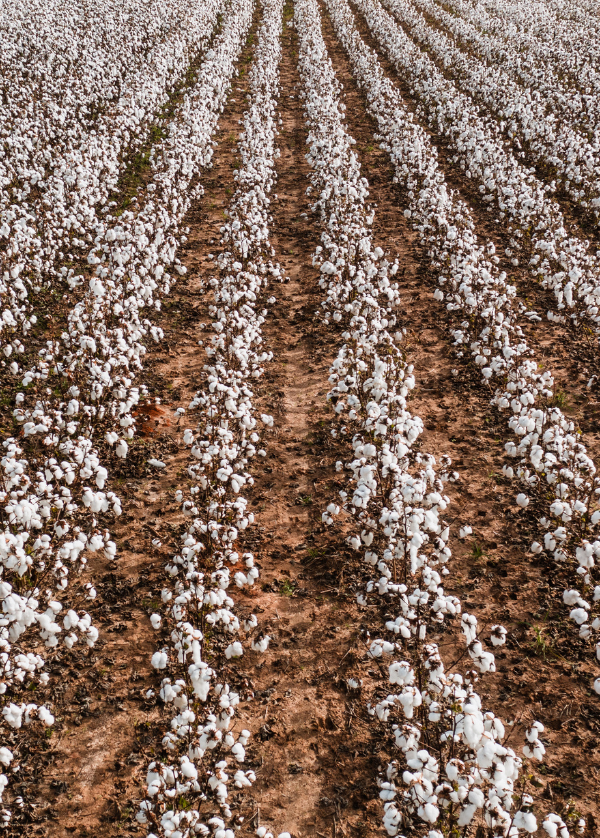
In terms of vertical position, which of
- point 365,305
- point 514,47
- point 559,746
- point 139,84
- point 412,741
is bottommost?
point 559,746

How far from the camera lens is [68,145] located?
17578 mm

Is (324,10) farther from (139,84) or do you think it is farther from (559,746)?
(559,746)

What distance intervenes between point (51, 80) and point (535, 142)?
17.5 meters

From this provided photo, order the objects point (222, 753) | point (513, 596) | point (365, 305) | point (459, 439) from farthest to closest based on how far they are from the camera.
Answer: point (365, 305)
point (459, 439)
point (513, 596)
point (222, 753)

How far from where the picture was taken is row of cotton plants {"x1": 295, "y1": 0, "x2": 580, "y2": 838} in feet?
13.4

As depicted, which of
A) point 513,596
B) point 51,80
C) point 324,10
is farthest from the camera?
point 324,10

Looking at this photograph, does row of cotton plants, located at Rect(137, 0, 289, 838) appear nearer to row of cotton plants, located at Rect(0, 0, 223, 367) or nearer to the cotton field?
the cotton field

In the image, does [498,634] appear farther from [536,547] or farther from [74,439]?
[74,439]

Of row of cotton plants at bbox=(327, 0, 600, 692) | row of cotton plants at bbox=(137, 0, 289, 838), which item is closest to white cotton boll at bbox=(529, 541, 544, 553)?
row of cotton plants at bbox=(327, 0, 600, 692)

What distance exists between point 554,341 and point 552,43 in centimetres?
2528

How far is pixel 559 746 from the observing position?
5.52 m

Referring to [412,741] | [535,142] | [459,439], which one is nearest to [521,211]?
[535,142]

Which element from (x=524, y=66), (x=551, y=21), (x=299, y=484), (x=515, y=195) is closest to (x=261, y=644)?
(x=299, y=484)

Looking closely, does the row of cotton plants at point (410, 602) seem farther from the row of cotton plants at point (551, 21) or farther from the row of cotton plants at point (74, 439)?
the row of cotton plants at point (551, 21)
